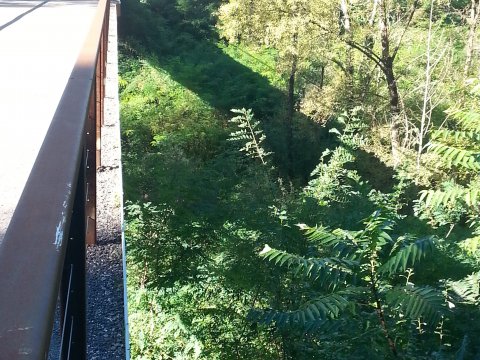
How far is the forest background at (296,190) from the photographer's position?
3.90 metres

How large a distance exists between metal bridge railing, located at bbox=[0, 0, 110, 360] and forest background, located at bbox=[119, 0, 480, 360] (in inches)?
74.3

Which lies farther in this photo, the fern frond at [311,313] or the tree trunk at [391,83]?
the tree trunk at [391,83]

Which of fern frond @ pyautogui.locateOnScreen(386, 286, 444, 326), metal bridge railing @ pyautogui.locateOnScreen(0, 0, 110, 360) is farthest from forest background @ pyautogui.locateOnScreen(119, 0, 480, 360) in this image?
metal bridge railing @ pyautogui.locateOnScreen(0, 0, 110, 360)

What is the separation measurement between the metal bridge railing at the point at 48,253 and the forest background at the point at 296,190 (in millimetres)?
1887

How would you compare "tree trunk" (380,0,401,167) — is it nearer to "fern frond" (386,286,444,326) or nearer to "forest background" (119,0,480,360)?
"forest background" (119,0,480,360)

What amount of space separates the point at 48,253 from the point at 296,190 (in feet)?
34.8

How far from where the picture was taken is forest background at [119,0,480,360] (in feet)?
12.8

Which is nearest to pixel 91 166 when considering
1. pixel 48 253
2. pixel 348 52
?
pixel 48 253

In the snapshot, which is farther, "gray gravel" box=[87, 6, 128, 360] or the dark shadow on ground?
the dark shadow on ground

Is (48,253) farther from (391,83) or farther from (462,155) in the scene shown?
(391,83)

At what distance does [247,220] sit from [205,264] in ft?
2.81

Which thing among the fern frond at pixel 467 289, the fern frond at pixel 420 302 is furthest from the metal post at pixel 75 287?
the fern frond at pixel 467 289

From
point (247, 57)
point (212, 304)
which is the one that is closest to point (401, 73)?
point (247, 57)

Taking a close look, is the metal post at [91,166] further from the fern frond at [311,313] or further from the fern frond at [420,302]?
the fern frond at [420,302]
